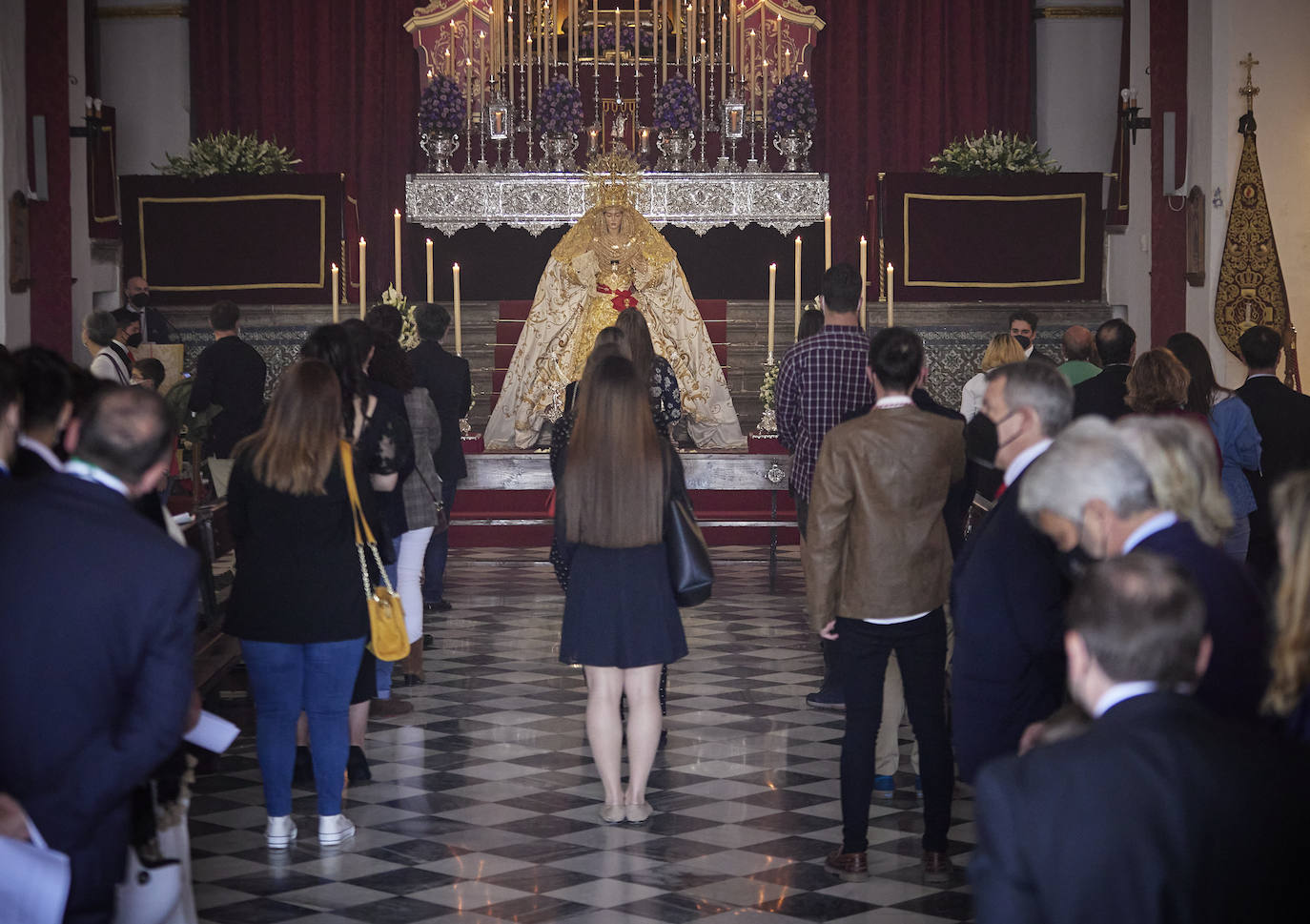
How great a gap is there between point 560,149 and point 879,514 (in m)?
10.8

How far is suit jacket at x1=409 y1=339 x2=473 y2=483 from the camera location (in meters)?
9.05

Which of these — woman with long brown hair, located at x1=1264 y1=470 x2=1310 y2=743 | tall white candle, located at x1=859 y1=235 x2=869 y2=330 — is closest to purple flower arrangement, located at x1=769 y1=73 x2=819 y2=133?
tall white candle, located at x1=859 y1=235 x2=869 y2=330

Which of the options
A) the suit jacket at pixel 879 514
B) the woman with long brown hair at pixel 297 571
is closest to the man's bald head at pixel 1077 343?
the suit jacket at pixel 879 514

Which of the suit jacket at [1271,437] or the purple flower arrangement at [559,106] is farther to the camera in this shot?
the purple flower arrangement at [559,106]

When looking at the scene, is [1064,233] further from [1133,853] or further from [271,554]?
[1133,853]

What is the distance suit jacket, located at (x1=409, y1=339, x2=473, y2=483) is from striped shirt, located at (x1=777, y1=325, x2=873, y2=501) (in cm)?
285

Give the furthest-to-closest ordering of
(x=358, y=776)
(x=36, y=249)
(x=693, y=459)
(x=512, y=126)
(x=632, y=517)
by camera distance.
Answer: (x=512, y=126), (x=36, y=249), (x=693, y=459), (x=358, y=776), (x=632, y=517)

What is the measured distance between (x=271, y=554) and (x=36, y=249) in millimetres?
8290

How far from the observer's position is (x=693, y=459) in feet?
35.6

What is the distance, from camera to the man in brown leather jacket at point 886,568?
16.6ft

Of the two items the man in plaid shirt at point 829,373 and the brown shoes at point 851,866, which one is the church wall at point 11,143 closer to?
the man in plaid shirt at point 829,373

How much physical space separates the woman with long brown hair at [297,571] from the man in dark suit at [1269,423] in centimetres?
381

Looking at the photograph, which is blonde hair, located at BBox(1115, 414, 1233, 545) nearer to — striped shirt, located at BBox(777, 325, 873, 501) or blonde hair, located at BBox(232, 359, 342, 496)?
blonde hair, located at BBox(232, 359, 342, 496)

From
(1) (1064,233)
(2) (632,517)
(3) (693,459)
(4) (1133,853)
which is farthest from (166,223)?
(4) (1133,853)
